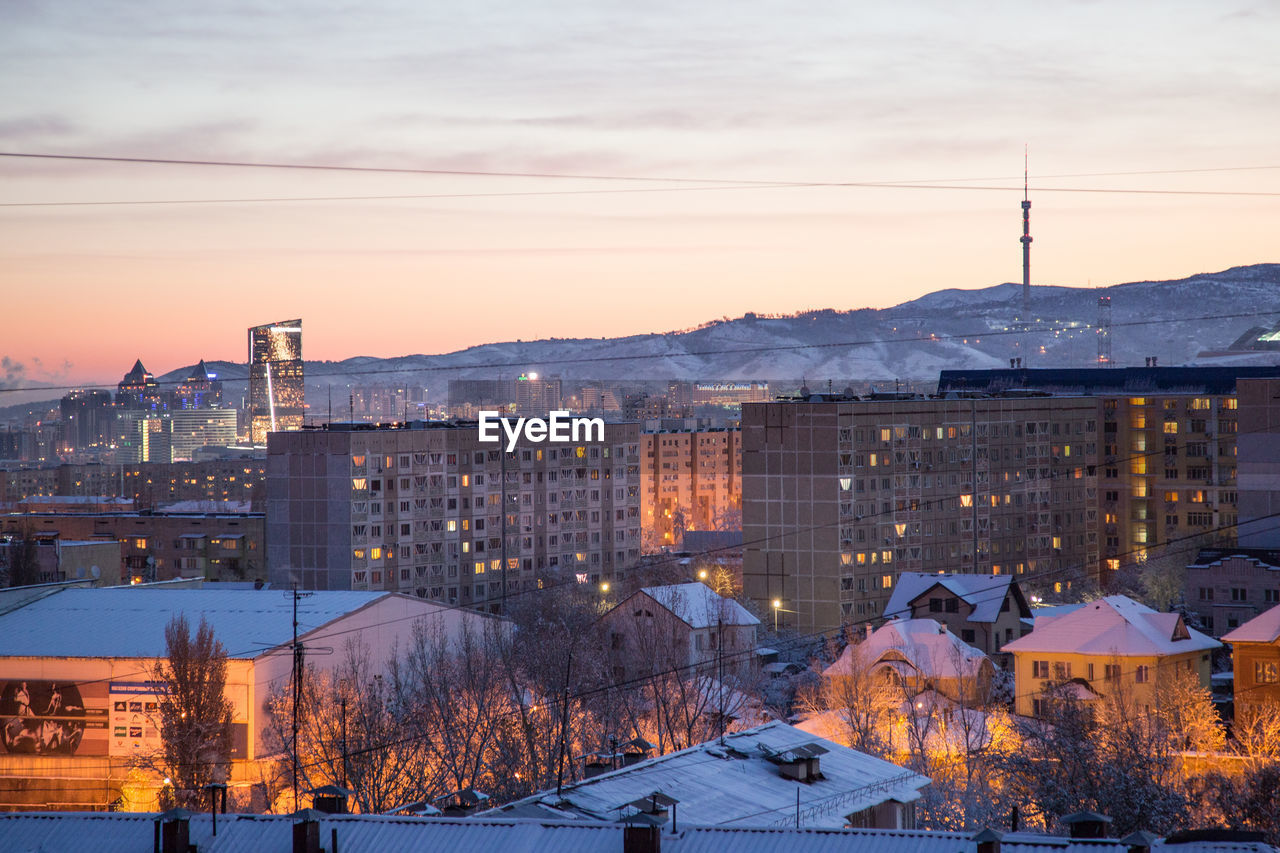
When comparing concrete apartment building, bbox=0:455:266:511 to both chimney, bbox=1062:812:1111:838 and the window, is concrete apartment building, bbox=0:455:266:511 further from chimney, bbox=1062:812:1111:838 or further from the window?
chimney, bbox=1062:812:1111:838

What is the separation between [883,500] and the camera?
5844 centimetres

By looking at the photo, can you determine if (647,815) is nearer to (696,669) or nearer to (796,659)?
(696,669)

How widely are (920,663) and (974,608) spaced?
352 inches

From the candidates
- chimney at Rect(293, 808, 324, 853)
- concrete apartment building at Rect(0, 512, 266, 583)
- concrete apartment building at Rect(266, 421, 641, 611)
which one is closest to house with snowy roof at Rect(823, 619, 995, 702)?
concrete apartment building at Rect(266, 421, 641, 611)

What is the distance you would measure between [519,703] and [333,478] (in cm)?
2674

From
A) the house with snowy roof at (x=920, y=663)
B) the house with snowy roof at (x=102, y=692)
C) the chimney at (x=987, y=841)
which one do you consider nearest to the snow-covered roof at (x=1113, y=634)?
the house with snowy roof at (x=920, y=663)

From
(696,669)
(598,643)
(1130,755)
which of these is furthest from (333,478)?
(1130,755)

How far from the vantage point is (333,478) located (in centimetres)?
5944

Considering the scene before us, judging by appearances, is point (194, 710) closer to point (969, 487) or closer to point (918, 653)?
point (918, 653)

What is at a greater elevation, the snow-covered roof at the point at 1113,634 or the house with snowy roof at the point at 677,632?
the snow-covered roof at the point at 1113,634

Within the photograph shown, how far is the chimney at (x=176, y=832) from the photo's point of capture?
1680 cm

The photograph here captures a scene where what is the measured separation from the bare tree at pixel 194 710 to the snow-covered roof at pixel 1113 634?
20427mm

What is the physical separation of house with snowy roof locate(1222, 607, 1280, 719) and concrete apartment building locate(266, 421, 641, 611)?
103 feet

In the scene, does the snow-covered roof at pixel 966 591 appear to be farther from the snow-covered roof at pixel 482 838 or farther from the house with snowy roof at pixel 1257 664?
the snow-covered roof at pixel 482 838
